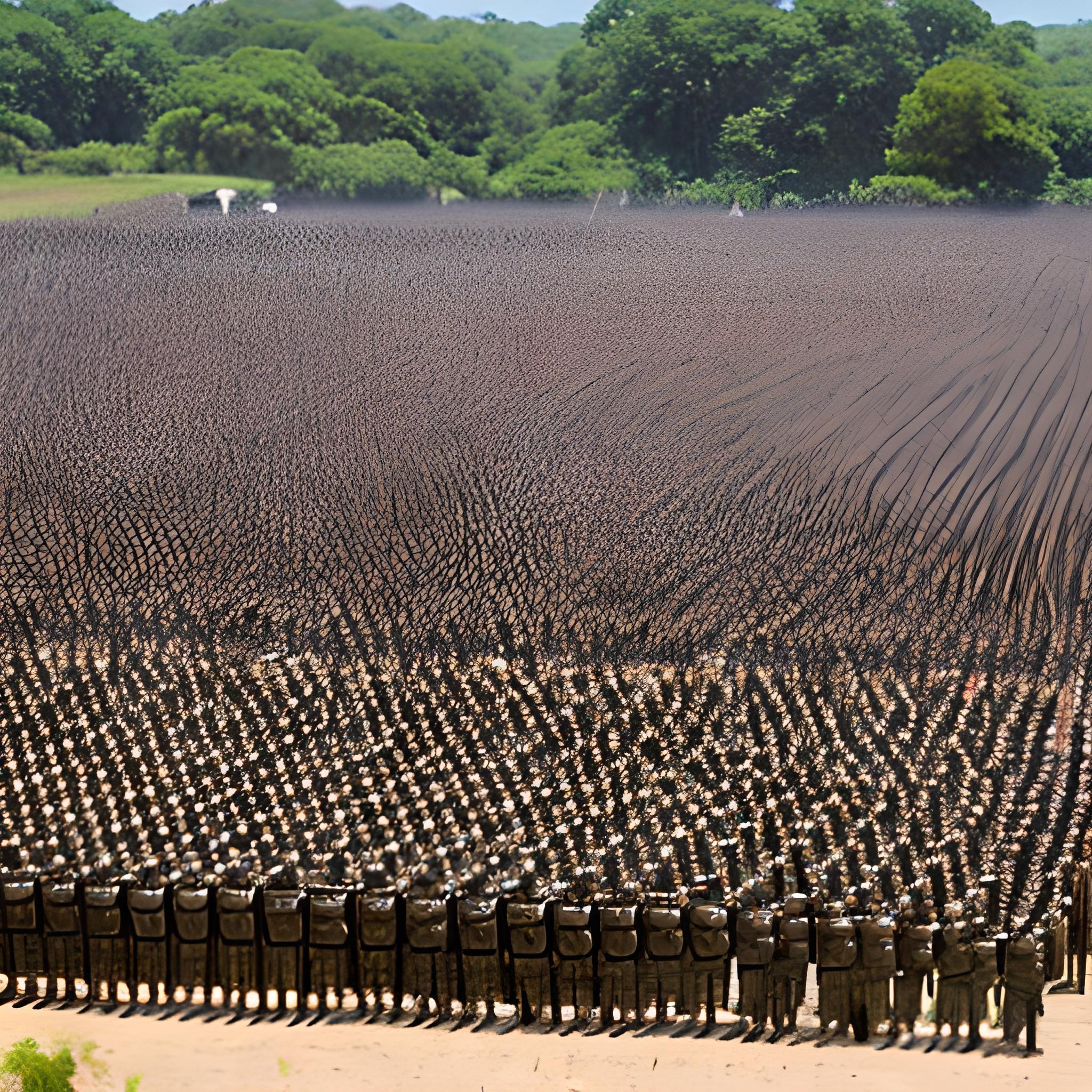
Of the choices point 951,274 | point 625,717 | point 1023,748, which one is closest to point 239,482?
point 625,717

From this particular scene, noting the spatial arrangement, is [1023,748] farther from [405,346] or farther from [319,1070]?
[405,346]

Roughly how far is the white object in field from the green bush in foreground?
7079 mm

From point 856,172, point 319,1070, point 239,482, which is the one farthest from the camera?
point 856,172

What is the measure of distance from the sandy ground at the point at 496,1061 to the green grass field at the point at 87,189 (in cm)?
769

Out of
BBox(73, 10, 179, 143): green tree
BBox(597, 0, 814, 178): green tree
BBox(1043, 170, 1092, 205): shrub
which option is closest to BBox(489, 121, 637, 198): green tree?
BBox(597, 0, 814, 178): green tree

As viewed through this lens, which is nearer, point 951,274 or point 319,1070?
point 319,1070

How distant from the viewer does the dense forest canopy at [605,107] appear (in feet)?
36.7

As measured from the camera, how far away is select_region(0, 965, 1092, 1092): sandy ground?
15.5ft

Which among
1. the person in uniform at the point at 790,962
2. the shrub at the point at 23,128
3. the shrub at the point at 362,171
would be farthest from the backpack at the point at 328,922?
the shrub at the point at 23,128

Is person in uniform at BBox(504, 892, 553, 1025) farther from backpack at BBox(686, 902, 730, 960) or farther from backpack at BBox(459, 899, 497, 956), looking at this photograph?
backpack at BBox(686, 902, 730, 960)

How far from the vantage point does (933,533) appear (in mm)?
5711

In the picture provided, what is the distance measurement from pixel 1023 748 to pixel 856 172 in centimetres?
771

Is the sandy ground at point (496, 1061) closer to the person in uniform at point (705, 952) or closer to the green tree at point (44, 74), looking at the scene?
the person in uniform at point (705, 952)

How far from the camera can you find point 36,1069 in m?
4.59
